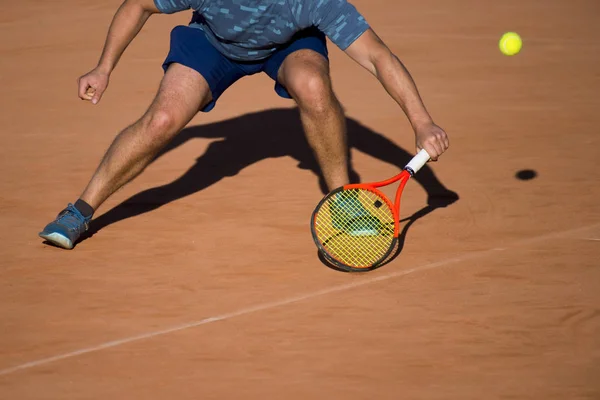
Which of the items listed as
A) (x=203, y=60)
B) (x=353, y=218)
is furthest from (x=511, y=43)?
(x=203, y=60)

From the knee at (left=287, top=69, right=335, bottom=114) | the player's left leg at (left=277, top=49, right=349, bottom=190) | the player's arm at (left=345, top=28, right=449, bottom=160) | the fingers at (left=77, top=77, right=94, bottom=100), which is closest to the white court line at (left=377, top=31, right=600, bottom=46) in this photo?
the player's left leg at (left=277, top=49, right=349, bottom=190)

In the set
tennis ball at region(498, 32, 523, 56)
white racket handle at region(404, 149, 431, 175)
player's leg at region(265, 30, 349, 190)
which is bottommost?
white racket handle at region(404, 149, 431, 175)

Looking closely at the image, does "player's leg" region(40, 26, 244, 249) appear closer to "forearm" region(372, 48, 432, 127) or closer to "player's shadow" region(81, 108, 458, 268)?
"player's shadow" region(81, 108, 458, 268)

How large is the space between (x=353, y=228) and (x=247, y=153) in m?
1.91

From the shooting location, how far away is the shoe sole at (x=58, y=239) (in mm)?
6008

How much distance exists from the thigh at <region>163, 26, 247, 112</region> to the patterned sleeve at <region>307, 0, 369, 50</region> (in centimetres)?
66

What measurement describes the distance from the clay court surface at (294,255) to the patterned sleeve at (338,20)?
113 cm

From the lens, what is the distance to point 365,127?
27.0ft

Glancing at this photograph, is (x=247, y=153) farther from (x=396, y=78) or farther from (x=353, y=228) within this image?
(x=396, y=78)

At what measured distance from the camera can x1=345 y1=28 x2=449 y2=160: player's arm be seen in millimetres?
5536

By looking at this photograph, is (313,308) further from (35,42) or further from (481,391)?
(35,42)

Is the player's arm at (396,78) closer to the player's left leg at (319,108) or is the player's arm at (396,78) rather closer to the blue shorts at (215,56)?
the player's left leg at (319,108)

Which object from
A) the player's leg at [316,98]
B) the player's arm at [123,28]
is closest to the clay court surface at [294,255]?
the player's leg at [316,98]

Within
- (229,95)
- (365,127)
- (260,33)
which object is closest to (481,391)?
(260,33)
